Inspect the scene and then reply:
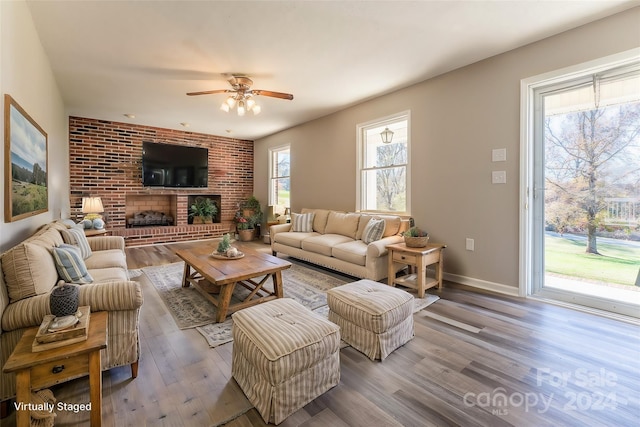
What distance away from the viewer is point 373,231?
147 inches

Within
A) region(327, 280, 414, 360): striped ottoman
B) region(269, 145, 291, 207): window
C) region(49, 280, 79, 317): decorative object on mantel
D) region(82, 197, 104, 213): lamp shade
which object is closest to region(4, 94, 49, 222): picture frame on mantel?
region(49, 280, 79, 317): decorative object on mantel

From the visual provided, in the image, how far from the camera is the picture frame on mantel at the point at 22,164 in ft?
6.03

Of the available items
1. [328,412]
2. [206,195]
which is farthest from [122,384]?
[206,195]

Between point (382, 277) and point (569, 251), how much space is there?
1.86 m

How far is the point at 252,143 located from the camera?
7.53 m

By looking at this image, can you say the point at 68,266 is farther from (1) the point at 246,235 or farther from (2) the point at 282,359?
(1) the point at 246,235

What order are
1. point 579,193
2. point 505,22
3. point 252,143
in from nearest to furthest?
point 505,22
point 579,193
point 252,143

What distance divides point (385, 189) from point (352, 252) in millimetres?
1390

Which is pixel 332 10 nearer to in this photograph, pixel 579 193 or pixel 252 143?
pixel 579 193

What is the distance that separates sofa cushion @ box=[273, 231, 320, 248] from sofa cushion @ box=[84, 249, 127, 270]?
2.23 meters

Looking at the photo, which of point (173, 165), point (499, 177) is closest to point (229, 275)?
point (499, 177)

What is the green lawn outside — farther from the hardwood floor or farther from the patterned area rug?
the patterned area rug

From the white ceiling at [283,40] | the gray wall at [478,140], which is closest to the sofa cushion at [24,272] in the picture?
the white ceiling at [283,40]

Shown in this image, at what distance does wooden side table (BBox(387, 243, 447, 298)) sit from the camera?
297 cm
